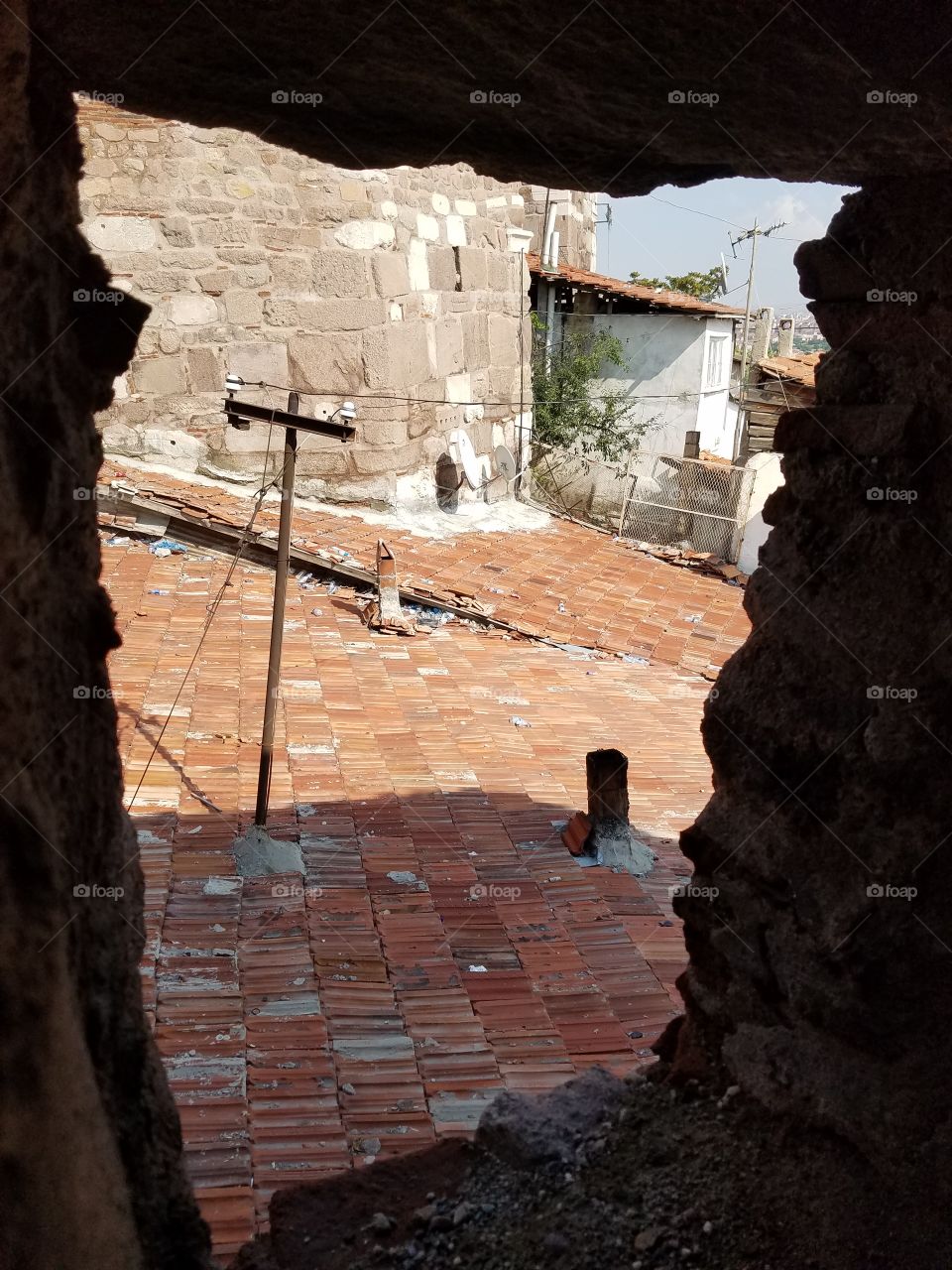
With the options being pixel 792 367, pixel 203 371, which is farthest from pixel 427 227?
pixel 792 367

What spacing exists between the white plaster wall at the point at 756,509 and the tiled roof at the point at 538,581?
258 centimetres

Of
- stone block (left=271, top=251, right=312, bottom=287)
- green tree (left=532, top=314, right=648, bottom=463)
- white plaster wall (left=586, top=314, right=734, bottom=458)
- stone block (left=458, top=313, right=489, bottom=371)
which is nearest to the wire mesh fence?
green tree (left=532, top=314, right=648, bottom=463)

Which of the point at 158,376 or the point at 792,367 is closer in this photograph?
the point at 158,376

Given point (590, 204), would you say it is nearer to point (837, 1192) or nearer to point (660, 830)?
point (660, 830)

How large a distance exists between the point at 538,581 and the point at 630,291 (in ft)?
32.9

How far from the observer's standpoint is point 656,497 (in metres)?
15.0

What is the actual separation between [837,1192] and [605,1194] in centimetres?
50

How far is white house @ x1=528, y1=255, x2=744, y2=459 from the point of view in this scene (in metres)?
17.8

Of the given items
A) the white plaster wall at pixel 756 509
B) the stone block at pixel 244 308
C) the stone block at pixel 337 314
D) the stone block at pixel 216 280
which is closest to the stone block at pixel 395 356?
the stone block at pixel 337 314

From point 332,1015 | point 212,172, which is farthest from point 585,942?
point 212,172

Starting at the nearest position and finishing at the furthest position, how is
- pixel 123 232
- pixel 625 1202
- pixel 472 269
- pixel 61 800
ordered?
1. pixel 61 800
2. pixel 625 1202
3. pixel 123 232
4. pixel 472 269

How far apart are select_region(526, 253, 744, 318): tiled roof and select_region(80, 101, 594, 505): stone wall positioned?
6479mm

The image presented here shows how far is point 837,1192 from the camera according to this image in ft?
8.17

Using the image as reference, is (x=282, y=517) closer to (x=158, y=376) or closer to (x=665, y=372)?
(x=158, y=376)
